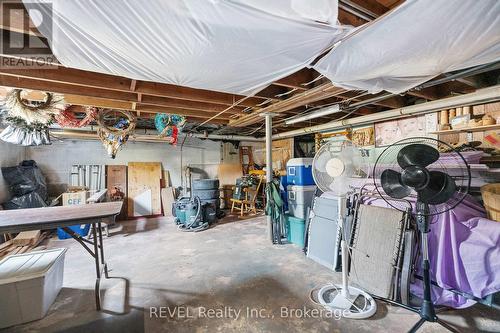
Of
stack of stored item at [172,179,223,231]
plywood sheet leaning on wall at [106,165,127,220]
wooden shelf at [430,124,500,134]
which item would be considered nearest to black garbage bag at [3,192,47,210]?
plywood sheet leaning on wall at [106,165,127,220]

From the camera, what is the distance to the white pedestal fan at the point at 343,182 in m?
1.97

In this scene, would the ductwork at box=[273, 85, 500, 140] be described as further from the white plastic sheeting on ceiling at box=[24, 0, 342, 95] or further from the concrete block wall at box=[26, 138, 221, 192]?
the concrete block wall at box=[26, 138, 221, 192]

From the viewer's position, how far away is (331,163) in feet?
6.56

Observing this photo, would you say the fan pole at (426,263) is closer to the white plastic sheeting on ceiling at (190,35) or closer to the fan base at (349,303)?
the fan base at (349,303)

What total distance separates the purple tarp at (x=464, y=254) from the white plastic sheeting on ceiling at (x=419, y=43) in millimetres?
1356

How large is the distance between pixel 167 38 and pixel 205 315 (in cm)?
226

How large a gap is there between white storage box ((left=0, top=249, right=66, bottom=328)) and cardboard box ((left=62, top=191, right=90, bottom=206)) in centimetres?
273

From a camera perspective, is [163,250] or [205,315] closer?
[205,315]

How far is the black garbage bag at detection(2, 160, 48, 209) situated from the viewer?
156 inches

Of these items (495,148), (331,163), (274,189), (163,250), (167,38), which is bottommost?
(163,250)

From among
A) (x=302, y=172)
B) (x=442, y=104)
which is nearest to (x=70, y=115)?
(x=302, y=172)

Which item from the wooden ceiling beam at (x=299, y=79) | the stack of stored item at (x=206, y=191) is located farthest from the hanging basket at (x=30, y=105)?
the stack of stored item at (x=206, y=191)

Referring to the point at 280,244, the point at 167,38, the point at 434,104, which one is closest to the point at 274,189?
the point at 280,244

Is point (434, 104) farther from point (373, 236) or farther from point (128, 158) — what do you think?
point (128, 158)
